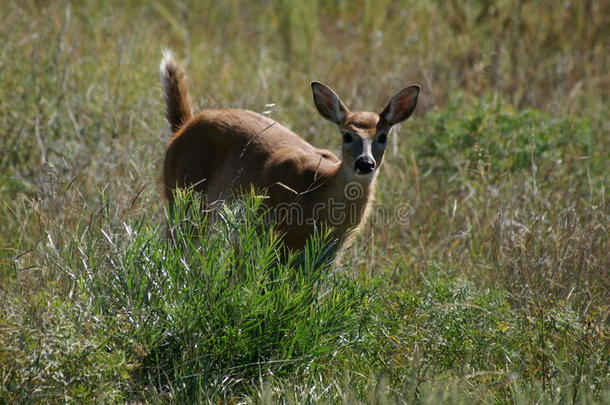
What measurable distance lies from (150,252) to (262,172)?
1453 millimetres

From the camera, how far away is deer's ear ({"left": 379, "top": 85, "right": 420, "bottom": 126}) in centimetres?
512

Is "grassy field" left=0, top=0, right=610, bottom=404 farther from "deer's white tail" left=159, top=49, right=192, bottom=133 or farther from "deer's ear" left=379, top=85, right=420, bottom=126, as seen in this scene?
"deer's ear" left=379, top=85, right=420, bottom=126

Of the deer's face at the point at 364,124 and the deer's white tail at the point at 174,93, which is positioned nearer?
the deer's face at the point at 364,124

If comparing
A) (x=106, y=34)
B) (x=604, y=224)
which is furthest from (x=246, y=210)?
(x=106, y=34)

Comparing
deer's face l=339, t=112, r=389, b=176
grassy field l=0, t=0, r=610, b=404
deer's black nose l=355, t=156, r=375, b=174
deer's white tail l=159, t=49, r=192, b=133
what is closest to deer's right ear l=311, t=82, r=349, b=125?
deer's face l=339, t=112, r=389, b=176

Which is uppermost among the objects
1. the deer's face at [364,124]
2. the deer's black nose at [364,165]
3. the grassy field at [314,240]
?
the deer's face at [364,124]

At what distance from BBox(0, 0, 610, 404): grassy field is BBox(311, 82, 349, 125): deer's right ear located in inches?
31.7

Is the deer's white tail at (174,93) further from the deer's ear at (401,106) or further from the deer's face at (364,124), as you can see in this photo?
the deer's ear at (401,106)

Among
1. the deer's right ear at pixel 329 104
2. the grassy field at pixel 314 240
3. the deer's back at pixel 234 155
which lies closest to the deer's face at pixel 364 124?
the deer's right ear at pixel 329 104

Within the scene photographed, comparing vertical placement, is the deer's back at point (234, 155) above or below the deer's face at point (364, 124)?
below

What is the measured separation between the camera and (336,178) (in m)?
5.00

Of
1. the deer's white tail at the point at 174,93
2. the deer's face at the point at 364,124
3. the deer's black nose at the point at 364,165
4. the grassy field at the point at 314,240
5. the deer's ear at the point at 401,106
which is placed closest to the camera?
the grassy field at the point at 314,240

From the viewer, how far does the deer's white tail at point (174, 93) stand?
567 cm

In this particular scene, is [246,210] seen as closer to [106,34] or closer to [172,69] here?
[172,69]
